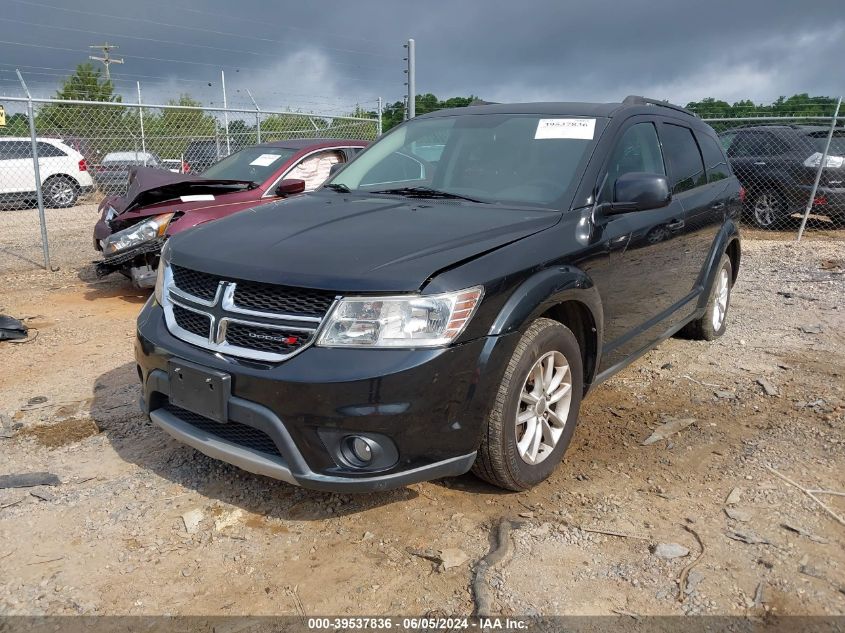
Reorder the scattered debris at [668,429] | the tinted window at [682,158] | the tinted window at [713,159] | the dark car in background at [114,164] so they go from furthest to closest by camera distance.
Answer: the dark car in background at [114,164]
the tinted window at [713,159]
the tinted window at [682,158]
the scattered debris at [668,429]

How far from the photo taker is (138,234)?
20.8 feet

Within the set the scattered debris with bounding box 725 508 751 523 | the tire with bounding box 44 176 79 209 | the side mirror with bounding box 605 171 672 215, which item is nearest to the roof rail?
the side mirror with bounding box 605 171 672 215

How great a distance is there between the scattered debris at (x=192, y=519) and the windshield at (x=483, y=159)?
1924 mm

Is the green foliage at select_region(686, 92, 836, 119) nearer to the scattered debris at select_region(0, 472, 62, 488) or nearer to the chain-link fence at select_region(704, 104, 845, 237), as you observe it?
the chain-link fence at select_region(704, 104, 845, 237)

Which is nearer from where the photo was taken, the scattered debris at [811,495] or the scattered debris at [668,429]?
the scattered debris at [811,495]

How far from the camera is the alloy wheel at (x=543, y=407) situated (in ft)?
9.75

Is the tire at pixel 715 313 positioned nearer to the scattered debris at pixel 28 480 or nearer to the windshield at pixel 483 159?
the windshield at pixel 483 159

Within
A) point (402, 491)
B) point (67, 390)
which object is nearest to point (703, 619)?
point (402, 491)

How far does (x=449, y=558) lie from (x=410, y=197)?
1855mm

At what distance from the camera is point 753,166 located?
36.6 feet

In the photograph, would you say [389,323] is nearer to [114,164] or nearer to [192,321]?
[192,321]

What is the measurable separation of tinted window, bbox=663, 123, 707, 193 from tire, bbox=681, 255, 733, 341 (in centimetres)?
81

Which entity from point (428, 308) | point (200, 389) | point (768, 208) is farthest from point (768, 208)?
point (200, 389)

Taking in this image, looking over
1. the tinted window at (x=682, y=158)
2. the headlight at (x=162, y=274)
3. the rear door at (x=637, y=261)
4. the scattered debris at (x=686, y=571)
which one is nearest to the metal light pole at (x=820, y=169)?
the tinted window at (x=682, y=158)
